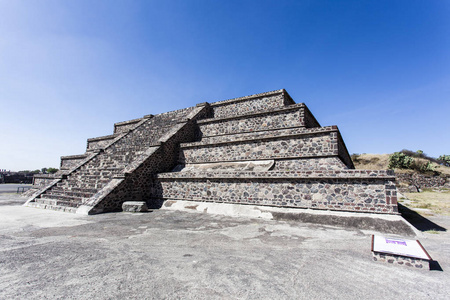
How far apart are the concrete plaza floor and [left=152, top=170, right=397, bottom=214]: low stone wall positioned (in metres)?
1.38

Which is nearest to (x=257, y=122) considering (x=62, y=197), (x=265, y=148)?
(x=265, y=148)

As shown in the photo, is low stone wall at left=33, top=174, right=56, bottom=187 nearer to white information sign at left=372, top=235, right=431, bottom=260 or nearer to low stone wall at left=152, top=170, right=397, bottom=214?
low stone wall at left=152, top=170, right=397, bottom=214

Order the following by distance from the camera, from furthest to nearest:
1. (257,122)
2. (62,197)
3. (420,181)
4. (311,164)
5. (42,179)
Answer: (420,181)
(42,179)
(257,122)
(62,197)
(311,164)

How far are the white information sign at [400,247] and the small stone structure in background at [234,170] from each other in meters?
2.95

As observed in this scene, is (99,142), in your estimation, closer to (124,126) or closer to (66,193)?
(124,126)

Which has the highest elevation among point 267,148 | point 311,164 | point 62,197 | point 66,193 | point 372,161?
point 372,161

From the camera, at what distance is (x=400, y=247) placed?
12.1 feet

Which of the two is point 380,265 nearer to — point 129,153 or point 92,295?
point 92,295

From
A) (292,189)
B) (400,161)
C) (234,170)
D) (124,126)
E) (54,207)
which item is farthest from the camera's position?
(400,161)

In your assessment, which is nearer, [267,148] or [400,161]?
[267,148]

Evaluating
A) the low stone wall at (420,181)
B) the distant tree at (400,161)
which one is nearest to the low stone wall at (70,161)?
the low stone wall at (420,181)

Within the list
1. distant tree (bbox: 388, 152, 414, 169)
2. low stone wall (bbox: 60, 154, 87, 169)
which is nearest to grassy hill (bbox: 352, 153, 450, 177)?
distant tree (bbox: 388, 152, 414, 169)

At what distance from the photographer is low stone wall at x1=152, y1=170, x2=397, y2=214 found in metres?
6.52

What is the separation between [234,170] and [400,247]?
21.5 ft
